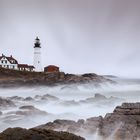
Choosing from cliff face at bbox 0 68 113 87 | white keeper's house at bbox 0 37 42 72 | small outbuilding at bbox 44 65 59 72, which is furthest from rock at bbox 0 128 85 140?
white keeper's house at bbox 0 37 42 72

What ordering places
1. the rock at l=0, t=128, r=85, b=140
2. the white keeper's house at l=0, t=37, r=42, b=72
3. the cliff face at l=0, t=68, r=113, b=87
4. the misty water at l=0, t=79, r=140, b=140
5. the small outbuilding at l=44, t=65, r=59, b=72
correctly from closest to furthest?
1. the rock at l=0, t=128, r=85, b=140
2. the misty water at l=0, t=79, r=140, b=140
3. the cliff face at l=0, t=68, r=113, b=87
4. the small outbuilding at l=44, t=65, r=59, b=72
5. the white keeper's house at l=0, t=37, r=42, b=72

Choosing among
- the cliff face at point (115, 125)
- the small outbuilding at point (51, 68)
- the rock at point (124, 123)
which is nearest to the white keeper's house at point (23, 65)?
the small outbuilding at point (51, 68)

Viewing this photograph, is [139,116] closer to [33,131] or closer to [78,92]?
[33,131]

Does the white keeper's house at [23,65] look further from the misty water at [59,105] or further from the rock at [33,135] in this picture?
the rock at [33,135]

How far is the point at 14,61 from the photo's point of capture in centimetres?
2308

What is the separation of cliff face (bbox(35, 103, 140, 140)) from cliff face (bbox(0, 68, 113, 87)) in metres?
11.3

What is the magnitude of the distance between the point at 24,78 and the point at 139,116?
1274 centimetres

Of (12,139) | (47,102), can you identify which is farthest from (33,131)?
(47,102)

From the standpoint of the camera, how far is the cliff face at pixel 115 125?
6.67 m

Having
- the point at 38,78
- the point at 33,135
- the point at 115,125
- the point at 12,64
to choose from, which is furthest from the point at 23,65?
the point at 33,135

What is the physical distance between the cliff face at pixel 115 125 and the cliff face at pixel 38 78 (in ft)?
36.9

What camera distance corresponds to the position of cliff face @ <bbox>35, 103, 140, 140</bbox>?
263 inches

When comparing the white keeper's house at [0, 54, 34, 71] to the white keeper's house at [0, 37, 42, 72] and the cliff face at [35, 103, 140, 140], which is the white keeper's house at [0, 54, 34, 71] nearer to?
the white keeper's house at [0, 37, 42, 72]

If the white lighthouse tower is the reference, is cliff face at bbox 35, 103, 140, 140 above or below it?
below
